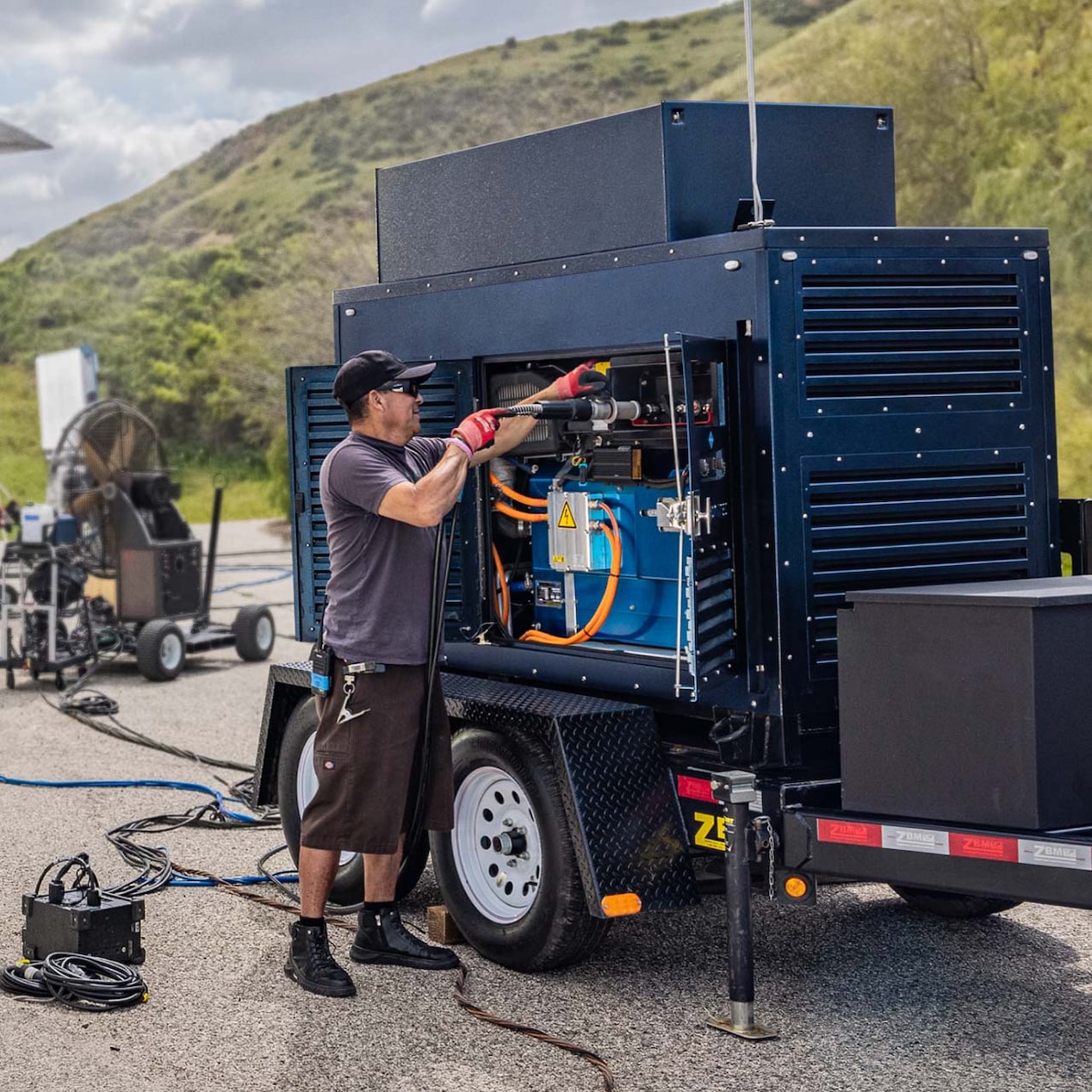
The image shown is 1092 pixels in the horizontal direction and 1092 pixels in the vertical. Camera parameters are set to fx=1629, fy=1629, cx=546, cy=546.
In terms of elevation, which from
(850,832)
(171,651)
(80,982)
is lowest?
(80,982)

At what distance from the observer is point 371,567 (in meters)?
5.34

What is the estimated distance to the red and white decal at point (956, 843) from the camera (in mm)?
4121

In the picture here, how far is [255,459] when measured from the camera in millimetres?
59125

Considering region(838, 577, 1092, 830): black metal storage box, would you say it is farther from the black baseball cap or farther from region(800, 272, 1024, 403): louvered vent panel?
the black baseball cap

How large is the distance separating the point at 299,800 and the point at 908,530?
8.96ft

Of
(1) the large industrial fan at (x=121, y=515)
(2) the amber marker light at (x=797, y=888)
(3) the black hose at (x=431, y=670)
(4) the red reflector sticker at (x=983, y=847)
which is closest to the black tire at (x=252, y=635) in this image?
(1) the large industrial fan at (x=121, y=515)

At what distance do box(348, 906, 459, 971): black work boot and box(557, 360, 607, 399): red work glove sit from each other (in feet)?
6.10

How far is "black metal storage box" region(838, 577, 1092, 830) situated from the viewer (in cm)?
421

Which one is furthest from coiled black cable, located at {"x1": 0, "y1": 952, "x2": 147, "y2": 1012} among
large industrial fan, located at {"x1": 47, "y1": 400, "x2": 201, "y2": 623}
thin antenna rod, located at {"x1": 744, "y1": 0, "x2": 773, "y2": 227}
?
large industrial fan, located at {"x1": 47, "y1": 400, "x2": 201, "y2": 623}

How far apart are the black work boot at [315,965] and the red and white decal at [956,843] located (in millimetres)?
1663

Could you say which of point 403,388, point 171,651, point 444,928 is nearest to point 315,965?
point 444,928

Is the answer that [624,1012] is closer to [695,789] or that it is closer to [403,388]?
[695,789]

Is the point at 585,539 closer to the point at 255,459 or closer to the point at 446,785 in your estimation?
the point at 446,785

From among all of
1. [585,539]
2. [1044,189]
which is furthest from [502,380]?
[1044,189]
